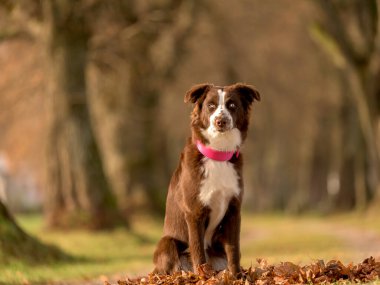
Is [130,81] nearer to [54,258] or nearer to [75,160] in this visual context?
[75,160]

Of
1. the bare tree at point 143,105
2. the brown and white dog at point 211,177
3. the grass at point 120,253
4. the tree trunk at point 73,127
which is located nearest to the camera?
the brown and white dog at point 211,177

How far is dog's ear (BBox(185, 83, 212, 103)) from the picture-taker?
791 centimetres

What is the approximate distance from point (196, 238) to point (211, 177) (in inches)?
25.0

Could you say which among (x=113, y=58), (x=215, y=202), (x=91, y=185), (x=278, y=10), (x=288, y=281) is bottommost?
(x=288, y=281)

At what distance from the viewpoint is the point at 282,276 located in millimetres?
8273

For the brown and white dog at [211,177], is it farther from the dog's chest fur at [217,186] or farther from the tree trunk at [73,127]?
the tree trunk at [73,127]

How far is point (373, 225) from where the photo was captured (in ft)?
82.1

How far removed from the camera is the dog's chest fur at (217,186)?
7.82m

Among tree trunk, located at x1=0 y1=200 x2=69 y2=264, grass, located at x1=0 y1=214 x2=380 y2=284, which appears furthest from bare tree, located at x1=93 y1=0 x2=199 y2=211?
tree trunk, located at x1=0 y1=200 x2=69 y2=264

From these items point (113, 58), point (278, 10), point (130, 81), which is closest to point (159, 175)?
point (130, 81)

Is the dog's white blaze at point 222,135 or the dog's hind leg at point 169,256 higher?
the dog's white blaze at point 222,135

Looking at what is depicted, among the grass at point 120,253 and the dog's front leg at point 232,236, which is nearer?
the dog's front leg at point 232,236

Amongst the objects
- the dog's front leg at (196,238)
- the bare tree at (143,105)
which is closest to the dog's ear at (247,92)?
the dog's front leg at (196,238)

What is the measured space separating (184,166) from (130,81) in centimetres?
1986
